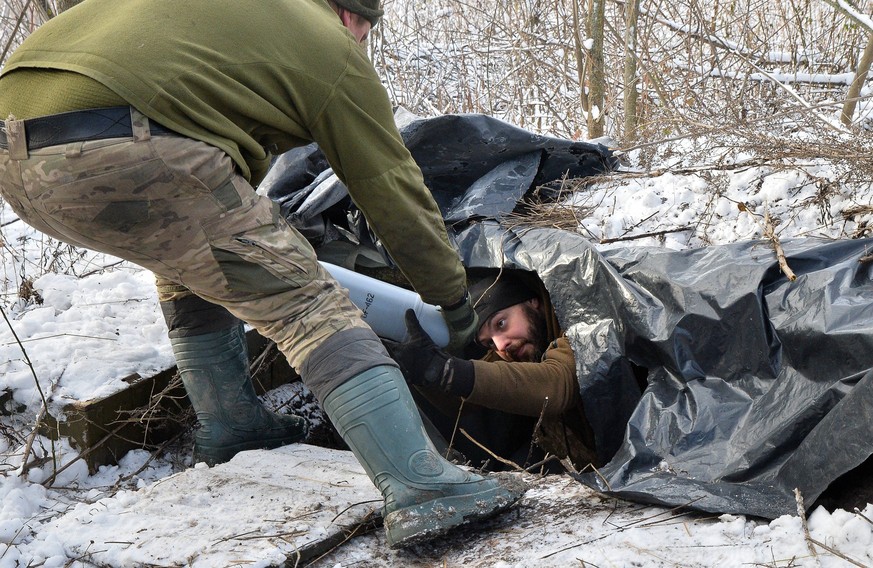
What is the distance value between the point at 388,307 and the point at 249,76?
124 cm

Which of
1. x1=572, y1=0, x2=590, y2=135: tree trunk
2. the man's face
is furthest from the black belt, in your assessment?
x1=572, y1=0, x2=590, y2=135: tree trunk

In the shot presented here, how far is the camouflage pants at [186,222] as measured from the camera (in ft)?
5.24

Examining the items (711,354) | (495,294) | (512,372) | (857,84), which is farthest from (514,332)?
(857,84)

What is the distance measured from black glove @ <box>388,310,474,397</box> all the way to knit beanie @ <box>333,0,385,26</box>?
103 centimetres

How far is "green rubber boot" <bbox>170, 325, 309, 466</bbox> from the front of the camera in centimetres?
228

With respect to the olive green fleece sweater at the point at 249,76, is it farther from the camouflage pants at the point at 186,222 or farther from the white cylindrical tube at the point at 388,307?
the white cylindrical tube at the point at 388,307

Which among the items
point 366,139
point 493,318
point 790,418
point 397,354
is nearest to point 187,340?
point 397,354

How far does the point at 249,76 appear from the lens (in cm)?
169

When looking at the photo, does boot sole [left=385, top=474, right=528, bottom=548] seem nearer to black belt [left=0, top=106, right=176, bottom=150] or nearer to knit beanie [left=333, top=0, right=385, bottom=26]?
black belt [left=0, top=106, right=176, bottom=150]

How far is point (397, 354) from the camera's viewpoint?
254 cm

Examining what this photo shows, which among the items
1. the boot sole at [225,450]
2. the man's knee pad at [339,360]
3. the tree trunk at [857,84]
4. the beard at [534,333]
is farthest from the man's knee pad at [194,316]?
the tree trunk at [857,84]

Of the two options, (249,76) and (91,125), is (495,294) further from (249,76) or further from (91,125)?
(91,125)

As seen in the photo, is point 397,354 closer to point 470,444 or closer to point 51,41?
point 470,444

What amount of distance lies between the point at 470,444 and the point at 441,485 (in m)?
1.68
